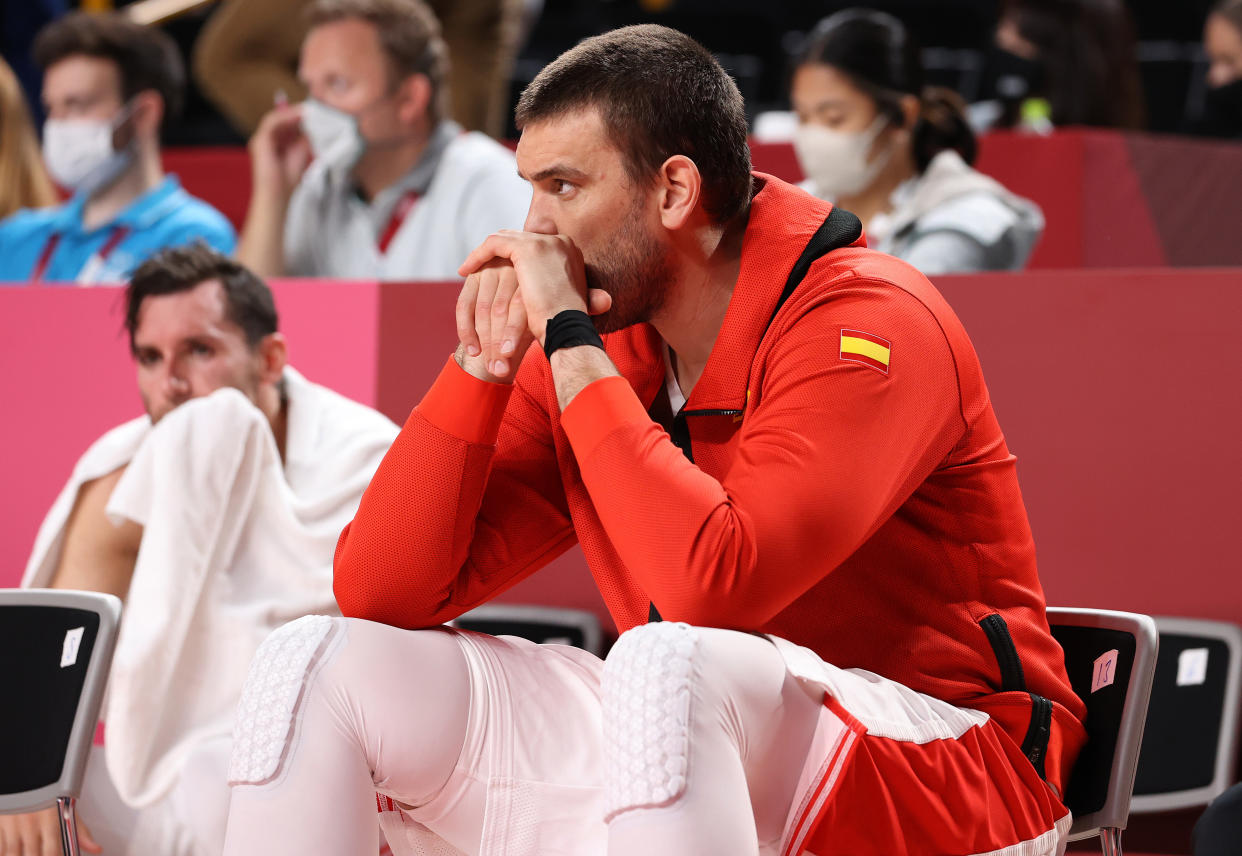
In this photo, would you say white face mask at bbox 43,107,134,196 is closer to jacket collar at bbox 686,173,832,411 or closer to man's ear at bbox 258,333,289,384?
man's ear at bbox 258,333,289,384

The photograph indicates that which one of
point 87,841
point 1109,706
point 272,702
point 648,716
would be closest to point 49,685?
point 87,841

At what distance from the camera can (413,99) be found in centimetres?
376

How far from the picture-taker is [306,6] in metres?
5.01

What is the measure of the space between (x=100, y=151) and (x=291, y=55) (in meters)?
1.12

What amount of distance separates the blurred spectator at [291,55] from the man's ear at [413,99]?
3.30ft

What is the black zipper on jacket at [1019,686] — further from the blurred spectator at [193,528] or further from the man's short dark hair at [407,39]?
the man's short dark hair at [407,39]

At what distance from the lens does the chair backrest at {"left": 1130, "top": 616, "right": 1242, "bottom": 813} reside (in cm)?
217

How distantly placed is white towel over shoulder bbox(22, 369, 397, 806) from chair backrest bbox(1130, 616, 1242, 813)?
122cm

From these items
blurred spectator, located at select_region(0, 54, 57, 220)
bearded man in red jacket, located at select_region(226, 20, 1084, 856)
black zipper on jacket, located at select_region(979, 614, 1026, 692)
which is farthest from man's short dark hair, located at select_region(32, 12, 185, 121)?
black zipper on jacket, located at select_region(979, 614, 1026, 692)

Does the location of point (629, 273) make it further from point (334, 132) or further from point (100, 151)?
Answer: point (100, 151)

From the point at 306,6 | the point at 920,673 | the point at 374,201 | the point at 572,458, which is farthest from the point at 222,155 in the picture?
the point at 920,673

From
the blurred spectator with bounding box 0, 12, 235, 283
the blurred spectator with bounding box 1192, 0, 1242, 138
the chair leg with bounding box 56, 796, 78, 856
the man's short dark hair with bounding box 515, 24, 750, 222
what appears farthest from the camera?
the blurred spectator with bounding box 1192, 0, 1242, 138

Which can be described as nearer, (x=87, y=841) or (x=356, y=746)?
(x=356, y=746)

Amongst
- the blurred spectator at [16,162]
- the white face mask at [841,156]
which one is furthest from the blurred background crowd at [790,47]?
the white face mask at [841,156]
